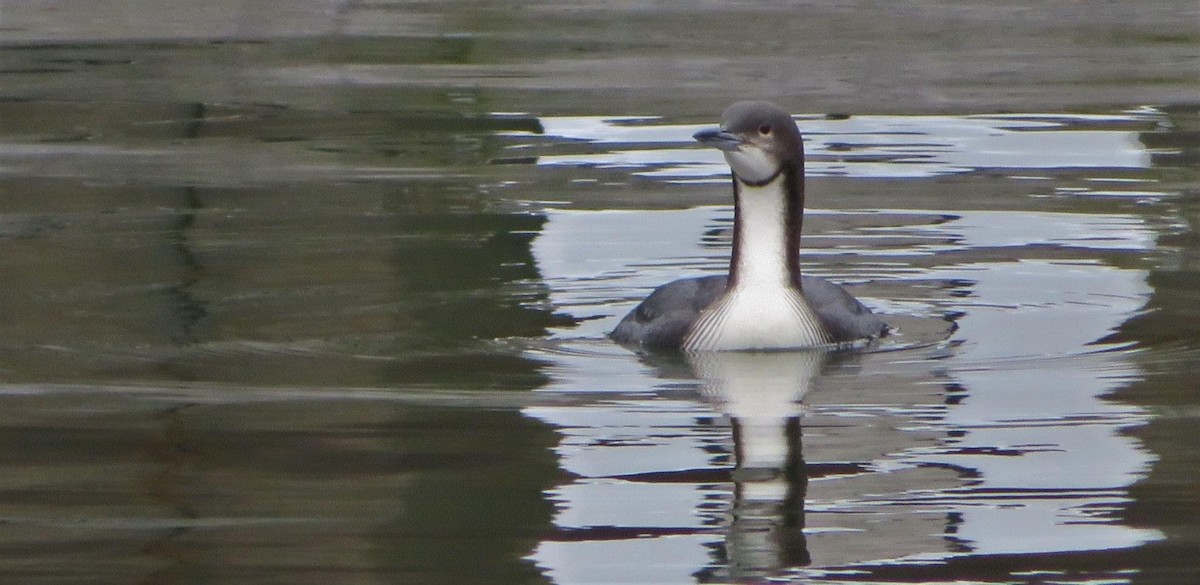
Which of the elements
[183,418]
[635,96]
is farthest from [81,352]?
[635,96]

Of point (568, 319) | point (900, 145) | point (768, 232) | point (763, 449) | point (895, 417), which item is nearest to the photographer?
point (763, 449)

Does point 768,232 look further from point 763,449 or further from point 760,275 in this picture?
point 763,449

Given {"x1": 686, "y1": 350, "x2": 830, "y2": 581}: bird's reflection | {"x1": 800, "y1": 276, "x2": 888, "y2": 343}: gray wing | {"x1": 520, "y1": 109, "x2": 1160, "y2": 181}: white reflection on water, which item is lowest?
{"x1": 686, "y1": 350, "x2": 830, "y2": 581}: bird's reflection

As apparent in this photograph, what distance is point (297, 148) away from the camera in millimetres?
14008

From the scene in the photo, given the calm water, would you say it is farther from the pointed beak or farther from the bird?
the pointed beak

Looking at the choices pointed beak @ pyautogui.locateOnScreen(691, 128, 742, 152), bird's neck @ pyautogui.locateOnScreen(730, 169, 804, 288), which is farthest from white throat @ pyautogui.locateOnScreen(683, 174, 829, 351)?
pointed beak @ pyautogui.locateOnScreen(691, 128, 742, 152)

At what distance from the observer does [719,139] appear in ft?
25.9

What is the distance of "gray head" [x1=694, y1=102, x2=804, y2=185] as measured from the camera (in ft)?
26.2

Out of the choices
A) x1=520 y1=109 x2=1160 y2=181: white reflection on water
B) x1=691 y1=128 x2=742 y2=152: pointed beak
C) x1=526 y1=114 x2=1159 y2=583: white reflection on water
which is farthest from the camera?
x1=520 y1=109 x2=1160 y2=181: white reflection on water

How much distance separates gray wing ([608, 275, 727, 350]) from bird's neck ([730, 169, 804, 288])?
0.20 metres

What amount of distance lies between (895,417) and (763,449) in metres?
0.63

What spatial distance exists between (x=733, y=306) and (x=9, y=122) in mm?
8341

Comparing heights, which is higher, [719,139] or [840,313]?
[719,139]

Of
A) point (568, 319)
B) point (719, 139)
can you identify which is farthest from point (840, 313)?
point (568, 319)
